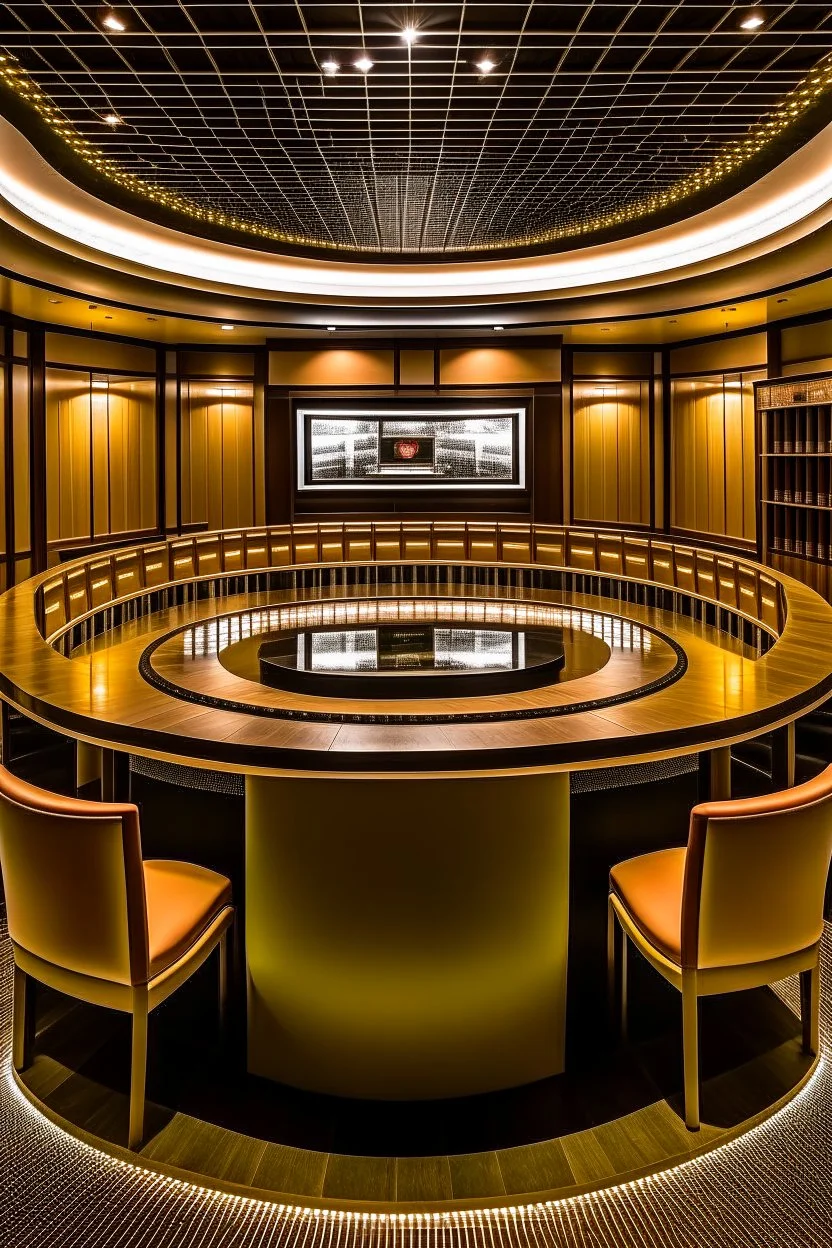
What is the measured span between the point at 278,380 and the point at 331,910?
935 centimetres

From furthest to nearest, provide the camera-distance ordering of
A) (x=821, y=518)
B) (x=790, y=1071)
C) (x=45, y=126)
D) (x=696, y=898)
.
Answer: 1. (x=821, y=518)
2. (x=45, y=126)
3. (x=790, y=1071)
4. (x=696, y=898)

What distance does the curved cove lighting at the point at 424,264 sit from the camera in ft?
18.2

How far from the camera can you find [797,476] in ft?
23.9

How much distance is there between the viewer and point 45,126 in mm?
4836

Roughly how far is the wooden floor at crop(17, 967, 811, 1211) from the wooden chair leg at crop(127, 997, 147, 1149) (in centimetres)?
6

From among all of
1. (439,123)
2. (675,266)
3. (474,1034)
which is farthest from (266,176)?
(474,1034)

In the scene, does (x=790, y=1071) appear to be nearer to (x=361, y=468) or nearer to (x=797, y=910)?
(x=797, y=910)

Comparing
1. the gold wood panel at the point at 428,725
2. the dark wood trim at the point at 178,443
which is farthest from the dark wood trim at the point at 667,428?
the dark wood trim at the point at 178,443

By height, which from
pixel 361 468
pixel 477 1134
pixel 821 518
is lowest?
pixel 477 1134

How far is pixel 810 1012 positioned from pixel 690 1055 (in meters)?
0.52

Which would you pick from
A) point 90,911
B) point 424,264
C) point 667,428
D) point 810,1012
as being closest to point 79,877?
Answer: point 90,911

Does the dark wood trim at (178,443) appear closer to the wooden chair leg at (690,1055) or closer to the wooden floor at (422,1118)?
the wooden floor at (422,1118)

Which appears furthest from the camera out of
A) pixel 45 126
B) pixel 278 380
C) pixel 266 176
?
pixel 278 380

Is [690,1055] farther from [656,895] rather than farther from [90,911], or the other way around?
[90,911]
